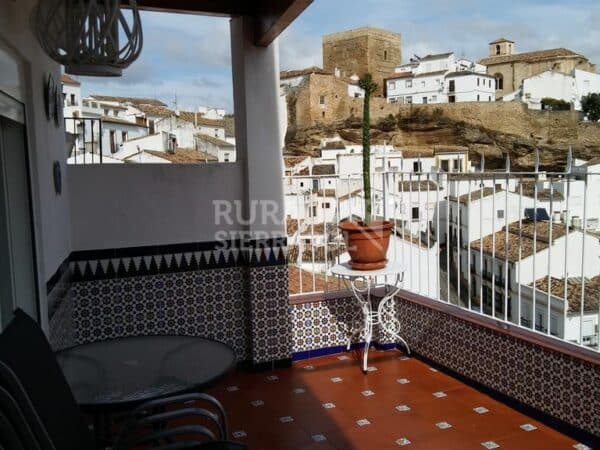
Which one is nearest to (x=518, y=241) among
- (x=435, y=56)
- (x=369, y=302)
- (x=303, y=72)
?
(x=369, y=302)

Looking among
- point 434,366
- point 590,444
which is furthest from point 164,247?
point 590,444

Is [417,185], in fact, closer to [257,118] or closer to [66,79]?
[257,118]

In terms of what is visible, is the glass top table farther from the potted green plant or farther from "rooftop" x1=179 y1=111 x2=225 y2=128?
"rooftop" x1=179 y1=111 x2=225 y2=128

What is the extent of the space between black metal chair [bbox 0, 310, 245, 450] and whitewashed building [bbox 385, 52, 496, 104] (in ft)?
138

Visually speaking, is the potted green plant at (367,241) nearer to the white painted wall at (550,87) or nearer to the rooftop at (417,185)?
the rooftop at (417,185)

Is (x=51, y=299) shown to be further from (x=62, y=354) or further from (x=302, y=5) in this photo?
(x=302, y=5)

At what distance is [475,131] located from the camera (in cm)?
3678

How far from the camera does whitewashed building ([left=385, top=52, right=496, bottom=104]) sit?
4266 centimetres

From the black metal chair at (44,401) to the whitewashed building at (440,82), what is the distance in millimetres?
42136

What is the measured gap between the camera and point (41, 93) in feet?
7.73

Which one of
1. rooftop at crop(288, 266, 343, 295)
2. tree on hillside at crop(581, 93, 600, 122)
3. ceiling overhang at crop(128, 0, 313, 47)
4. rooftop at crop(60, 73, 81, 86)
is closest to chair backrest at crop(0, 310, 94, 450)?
rooftop at crop(60, 73, 81, 86)

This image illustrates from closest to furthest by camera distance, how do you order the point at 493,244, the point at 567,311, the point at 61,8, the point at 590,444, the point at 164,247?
the point at 61,8 < the point at 590,444 < the point at 567,311 < the point at 493,244 < the point at 164,247

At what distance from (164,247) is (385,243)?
139 cm

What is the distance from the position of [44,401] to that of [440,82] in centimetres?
4588
